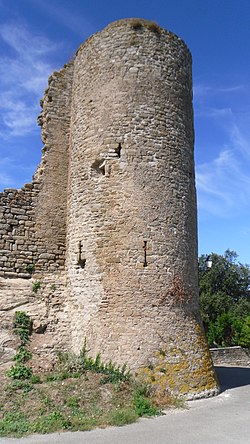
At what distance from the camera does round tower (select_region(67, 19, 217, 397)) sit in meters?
10.5

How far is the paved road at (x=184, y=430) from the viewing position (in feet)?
24.2

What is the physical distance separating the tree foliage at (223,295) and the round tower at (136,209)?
1736 cm

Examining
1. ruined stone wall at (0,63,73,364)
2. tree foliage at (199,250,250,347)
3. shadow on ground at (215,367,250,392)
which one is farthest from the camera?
tree foliage at (199,250,250,347)

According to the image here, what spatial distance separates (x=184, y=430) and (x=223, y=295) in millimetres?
29535

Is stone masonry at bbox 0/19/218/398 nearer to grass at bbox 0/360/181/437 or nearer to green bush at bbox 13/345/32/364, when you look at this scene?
green bush at bbox 13/345/32/364

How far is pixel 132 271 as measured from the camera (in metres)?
10.8

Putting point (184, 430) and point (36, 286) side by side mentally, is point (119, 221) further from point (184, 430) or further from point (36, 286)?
point (184, 430)

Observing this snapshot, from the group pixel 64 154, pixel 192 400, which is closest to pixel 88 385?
pixel 192 400

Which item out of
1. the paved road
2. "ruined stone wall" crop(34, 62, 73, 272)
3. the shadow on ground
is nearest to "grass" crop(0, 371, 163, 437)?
the paved road

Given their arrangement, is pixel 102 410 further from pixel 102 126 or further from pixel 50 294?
pixel 102 126

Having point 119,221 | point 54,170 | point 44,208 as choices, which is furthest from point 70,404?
point 54,170

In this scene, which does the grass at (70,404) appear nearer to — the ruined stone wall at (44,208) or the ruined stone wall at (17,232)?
the ruined stone wall at (17,232)

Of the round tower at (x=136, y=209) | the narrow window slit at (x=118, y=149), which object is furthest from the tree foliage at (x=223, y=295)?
the narrow window slit at (x=118, y=149)

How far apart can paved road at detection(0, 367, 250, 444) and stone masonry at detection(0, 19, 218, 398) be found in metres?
0.90
